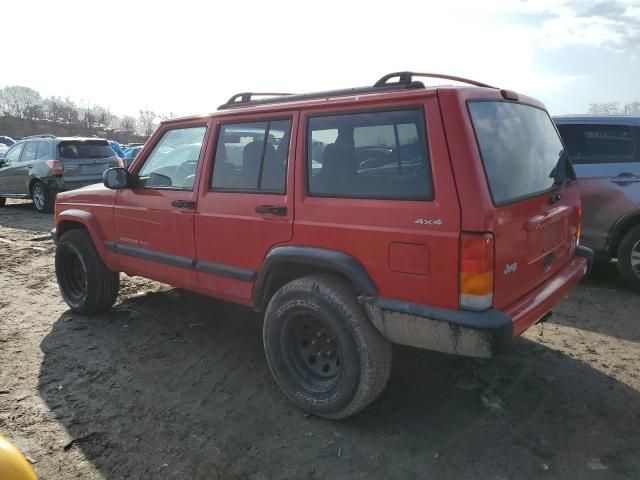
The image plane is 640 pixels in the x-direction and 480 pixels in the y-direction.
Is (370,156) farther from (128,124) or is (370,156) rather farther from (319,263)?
(128,124)

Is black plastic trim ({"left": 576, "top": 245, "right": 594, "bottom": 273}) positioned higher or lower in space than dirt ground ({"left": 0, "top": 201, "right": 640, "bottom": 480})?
higher

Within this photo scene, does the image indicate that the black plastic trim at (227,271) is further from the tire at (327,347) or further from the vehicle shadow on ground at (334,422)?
the vehicle shadow on ground at (334,422)

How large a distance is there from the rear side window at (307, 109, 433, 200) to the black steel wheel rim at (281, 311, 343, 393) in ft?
2.58

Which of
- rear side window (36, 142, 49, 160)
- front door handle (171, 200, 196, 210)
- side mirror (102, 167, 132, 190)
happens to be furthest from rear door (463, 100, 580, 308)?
rear side window (36, 142, 49, 160)

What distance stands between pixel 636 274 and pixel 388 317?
361cm

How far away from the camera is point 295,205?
281 centimetres

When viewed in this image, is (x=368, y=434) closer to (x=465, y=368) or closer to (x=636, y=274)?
(x=465, y=368)

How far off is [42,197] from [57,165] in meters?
0.95

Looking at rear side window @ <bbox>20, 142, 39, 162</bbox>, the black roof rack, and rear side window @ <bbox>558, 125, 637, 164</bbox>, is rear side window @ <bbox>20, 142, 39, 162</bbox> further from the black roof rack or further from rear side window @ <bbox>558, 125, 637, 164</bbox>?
rear side window @ <bbox>558, 125, 637, 164</bbox>

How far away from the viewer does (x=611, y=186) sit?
15.8 ft

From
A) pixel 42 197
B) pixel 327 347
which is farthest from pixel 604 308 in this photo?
pixel 42 197

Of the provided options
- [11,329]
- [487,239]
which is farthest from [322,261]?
[11,329]

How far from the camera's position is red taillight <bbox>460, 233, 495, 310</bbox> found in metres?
2.18

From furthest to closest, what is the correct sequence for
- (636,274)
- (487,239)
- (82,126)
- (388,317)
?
(82,126) < (636,274) < (388,317) < (487,239)
